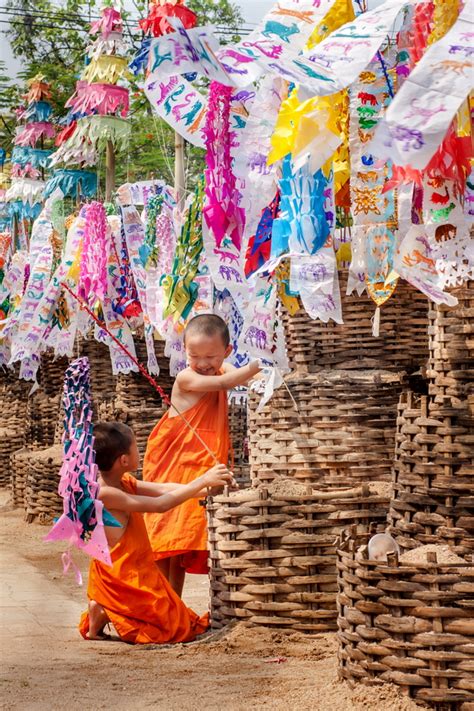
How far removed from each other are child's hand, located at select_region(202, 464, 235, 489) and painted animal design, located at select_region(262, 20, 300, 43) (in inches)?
67.7

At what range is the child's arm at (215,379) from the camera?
15.2 feet

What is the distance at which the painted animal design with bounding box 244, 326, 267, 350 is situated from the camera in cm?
420

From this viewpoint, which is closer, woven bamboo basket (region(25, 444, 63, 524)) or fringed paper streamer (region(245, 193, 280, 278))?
fringed paper streamer (region(245, 193, 280, 278))

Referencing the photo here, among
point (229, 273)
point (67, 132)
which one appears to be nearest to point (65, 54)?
point (67, 132)

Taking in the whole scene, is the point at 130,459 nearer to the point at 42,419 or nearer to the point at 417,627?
the point at 417,627

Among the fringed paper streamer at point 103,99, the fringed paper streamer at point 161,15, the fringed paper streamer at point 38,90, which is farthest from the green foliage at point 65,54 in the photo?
the fringed paper streamer at point 161,15

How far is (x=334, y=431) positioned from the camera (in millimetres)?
4461

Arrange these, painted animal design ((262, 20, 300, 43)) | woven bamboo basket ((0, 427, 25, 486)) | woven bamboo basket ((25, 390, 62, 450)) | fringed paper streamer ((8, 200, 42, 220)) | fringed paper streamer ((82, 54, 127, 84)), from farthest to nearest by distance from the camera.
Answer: fringed paper streamer ((8, 200, 42, 220)), woven bamboo basket ((0, 427, 25, 486)), woven bamboo basket ((25, 390, 62, 450)), fringed paper streamer ((82, 54, 127, 84)), painted animal design ((262, 20, 300, 43))

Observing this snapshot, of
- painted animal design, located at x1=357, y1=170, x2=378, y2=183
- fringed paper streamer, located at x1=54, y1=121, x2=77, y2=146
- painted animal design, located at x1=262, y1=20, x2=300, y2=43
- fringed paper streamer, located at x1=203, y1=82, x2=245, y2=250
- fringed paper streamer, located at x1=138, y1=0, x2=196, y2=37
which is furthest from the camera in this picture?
fringed paper streamer, located at x1=54, y1=121, x2=77, y2=146

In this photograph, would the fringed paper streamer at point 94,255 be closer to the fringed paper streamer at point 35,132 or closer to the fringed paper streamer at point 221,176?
the fringed paper streamer at point 221,176

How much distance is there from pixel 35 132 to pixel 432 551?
35.8 feet

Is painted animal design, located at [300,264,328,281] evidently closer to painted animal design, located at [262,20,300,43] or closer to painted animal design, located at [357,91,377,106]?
painted animal design, located at [357,91,377,106]

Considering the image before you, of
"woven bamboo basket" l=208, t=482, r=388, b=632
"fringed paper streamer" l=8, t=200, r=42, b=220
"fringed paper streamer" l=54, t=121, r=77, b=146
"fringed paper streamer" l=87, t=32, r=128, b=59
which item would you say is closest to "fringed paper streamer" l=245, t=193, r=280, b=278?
"woven bamboo basket" l=208, t=482, r=388, b=632

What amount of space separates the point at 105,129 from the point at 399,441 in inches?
280
